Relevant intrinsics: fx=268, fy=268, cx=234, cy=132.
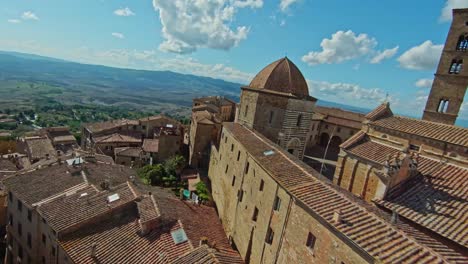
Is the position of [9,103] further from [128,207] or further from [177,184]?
[128,207]

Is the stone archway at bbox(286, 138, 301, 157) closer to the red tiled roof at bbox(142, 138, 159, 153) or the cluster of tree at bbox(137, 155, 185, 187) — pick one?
the cluster of tree at bbox(137, 155, 185, 187)

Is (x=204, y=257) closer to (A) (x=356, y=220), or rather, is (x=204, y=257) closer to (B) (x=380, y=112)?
(A) (x=356, y=220)

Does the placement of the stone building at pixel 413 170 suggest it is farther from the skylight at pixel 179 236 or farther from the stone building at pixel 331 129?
the stone building at pixel 331 129

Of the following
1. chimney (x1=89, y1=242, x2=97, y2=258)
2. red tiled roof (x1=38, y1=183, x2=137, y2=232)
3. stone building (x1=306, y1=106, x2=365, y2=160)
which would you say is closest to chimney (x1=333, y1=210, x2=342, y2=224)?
chimney (x1=89, y1=242, x2=97, y2=258)

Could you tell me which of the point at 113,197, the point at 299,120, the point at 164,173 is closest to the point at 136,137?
the point at 164,173

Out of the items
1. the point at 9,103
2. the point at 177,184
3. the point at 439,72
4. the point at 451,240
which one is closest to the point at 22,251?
the point at 177,184

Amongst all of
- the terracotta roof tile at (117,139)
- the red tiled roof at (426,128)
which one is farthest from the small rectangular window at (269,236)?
the terracotta roof tile at (117,139)
